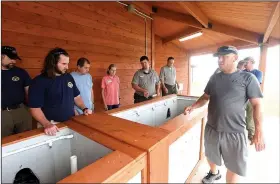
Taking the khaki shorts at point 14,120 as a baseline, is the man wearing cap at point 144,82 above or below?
above

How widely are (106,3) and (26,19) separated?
65.5 inches

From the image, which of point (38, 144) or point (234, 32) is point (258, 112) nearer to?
point (38, 144)

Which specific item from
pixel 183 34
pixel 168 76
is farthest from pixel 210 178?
pixel 183 34

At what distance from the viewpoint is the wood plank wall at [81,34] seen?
7.13 feet

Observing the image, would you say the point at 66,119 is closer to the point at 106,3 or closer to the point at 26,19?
the point at 26,19

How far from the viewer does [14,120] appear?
70.3 inches

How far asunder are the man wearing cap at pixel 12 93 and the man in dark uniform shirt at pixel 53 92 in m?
Result: 0.72

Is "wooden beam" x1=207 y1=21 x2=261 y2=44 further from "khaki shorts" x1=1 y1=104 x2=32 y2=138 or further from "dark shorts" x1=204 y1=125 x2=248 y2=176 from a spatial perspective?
"khaki shorts" x1=1 y1=104 x2=32 y2=138

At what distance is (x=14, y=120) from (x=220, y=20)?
444 centimetres

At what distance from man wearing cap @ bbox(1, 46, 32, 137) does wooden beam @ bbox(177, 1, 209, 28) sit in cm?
260

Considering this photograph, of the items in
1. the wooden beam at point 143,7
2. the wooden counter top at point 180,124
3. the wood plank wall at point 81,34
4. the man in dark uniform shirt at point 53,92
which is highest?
the wooden beam at point 143,7

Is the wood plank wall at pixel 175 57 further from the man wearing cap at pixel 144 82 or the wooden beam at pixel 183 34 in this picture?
the man wearing cap at pixel 144 82

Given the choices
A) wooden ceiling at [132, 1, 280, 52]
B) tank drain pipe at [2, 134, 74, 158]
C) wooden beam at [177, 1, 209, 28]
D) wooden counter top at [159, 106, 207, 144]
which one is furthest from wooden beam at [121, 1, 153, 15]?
tank drain pipe at [2, 134, 74, 158]

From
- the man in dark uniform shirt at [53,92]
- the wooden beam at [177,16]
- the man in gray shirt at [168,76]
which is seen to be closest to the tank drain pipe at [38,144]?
the man in dark uniform shirt at [53,92]
